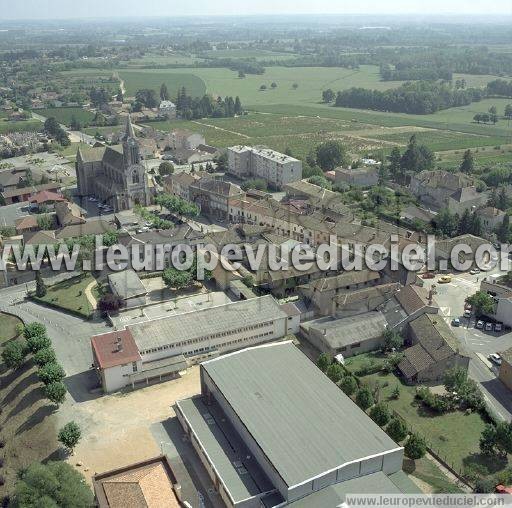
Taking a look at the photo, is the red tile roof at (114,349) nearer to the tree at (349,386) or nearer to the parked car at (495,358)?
the tree at (349,386)

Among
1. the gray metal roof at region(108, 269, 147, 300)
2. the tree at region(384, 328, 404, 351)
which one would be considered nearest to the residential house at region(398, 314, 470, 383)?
the tree at region(384, 328, 404, 351)

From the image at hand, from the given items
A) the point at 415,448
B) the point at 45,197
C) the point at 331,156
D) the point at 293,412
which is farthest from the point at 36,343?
the point at 331,156

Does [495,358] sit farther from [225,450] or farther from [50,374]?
[50,374]

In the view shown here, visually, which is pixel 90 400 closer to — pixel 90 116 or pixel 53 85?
pixel 90 116

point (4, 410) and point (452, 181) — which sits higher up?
point (452, 181)

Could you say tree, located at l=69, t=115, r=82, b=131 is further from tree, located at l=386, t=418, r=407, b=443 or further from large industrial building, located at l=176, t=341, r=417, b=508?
tree, located at l=386, t=418, r=407, b=443

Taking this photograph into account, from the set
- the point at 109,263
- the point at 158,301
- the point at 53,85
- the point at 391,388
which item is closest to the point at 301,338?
the point at 391,388

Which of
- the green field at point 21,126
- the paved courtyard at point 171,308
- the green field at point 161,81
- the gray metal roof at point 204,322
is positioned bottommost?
the paved courtyard at point 171,308

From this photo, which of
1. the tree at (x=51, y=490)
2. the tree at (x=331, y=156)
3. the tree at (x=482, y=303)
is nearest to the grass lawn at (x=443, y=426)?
the tree at (x=482, y=303)
